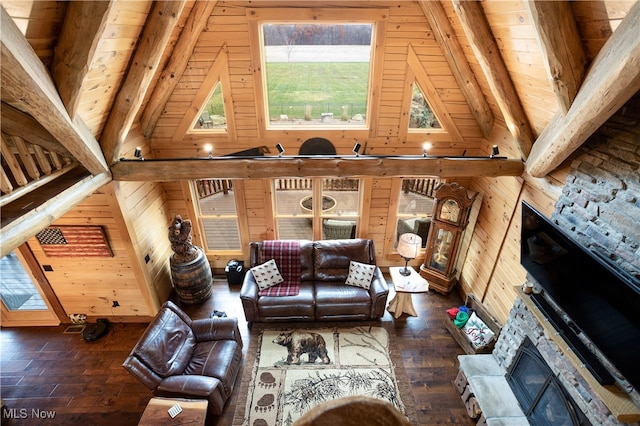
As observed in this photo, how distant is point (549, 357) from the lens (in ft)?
9.47

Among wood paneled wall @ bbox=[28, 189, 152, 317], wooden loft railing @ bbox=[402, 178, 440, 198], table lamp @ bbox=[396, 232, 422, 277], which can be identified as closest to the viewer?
wood paneled wall @ bbox=[28, 189, 152, 317]

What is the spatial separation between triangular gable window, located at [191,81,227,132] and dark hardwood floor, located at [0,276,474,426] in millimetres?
2819

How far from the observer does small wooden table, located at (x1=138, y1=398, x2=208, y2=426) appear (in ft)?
9.50

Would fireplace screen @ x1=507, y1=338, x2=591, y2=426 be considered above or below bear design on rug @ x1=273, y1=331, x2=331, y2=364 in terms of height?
above

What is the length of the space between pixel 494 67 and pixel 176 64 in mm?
3754

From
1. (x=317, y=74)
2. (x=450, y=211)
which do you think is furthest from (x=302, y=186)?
(x=450, y=211)

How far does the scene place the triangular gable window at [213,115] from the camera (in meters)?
4.52

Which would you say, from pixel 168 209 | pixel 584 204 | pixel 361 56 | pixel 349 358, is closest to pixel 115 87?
pixel 168 209

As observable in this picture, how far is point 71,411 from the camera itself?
347cm

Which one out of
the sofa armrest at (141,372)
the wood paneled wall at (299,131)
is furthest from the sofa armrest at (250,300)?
the wood paneled wall at (299,131)

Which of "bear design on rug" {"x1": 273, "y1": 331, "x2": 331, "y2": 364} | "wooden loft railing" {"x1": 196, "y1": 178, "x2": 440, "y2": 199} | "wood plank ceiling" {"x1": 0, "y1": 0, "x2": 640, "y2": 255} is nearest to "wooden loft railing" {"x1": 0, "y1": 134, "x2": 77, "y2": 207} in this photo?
"wood plank ceiling" {"x1": 0, "y1": 0, "x2": 640, "y2": 255}

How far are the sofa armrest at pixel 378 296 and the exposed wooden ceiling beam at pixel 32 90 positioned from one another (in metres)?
3.79

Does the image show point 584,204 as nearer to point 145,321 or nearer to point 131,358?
point 131,358

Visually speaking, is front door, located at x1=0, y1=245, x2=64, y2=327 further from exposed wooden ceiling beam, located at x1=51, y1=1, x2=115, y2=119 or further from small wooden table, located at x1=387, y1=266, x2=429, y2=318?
small wooden table, located at x1=387, y1=266, x2=429, y2=318
